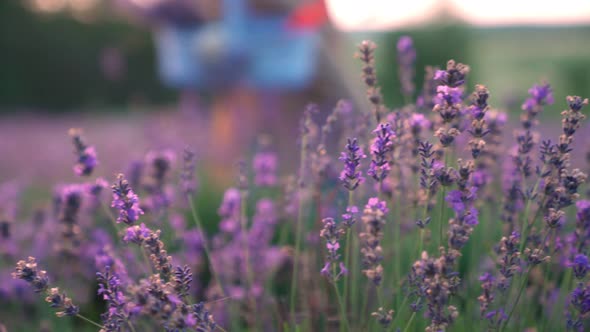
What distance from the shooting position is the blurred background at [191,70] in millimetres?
5969

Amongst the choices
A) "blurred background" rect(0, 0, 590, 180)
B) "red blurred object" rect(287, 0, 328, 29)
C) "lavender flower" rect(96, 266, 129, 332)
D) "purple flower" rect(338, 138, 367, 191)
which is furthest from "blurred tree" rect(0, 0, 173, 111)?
"purple flower" rect(338, 138, 367, 191)

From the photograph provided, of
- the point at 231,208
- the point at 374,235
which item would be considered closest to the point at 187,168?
the point at 231,208

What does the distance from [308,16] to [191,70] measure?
1350 millimetres

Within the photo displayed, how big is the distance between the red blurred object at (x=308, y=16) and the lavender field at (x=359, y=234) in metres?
2.23

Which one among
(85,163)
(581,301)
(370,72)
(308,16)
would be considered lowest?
(581,301)

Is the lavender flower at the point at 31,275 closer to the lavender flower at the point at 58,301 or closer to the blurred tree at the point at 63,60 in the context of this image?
the lavender flower at the point at 58,301

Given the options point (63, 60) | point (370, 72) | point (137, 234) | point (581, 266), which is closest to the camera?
point (137, 234)

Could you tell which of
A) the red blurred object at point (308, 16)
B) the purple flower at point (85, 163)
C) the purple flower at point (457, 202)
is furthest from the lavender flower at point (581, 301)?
the red blurred object at point (308, 16)

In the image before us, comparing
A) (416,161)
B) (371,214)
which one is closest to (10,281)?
(416,161)

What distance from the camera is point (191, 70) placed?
245 inches

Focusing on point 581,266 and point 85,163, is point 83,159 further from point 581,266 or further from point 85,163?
point 581,266

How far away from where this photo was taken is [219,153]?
20.9 ft

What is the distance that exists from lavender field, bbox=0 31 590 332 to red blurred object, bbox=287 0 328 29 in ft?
7.33

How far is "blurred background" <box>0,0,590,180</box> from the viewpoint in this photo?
5.97 metres
